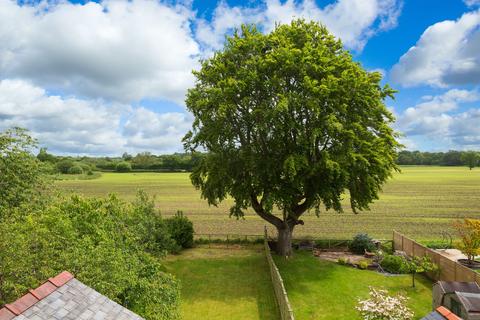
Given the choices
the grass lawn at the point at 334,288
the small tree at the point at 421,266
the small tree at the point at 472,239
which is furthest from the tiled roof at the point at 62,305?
the small tree at the point at 472,239

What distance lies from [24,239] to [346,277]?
19.9m

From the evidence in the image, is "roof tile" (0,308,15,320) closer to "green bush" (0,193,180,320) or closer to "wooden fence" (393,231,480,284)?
"green bush" (0,193,180,320)

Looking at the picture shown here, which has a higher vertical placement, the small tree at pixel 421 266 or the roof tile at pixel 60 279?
the roof tile at pixel 60 279

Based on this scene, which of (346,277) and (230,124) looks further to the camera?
(230,124)

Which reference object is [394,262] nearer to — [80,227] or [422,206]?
[80,227]

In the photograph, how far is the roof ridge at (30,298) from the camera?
747 centimetres

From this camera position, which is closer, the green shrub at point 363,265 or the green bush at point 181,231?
the green shrub at point 363,265

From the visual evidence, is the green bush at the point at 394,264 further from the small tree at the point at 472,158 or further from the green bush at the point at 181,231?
the small tree at the point at 472,158

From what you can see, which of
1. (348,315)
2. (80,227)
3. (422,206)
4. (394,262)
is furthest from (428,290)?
(422,206)

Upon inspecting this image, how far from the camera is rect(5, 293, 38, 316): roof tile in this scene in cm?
757

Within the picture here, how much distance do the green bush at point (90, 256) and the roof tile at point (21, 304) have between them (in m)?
3.62

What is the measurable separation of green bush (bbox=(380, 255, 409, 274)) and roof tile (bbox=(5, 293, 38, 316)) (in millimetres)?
23480

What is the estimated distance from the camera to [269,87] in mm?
26922

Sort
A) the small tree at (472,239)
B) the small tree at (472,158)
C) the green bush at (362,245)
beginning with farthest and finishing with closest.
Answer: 1. the small tree at (472,158)
2. the green bush at (362,245)
3. the small tree at (472,239)
